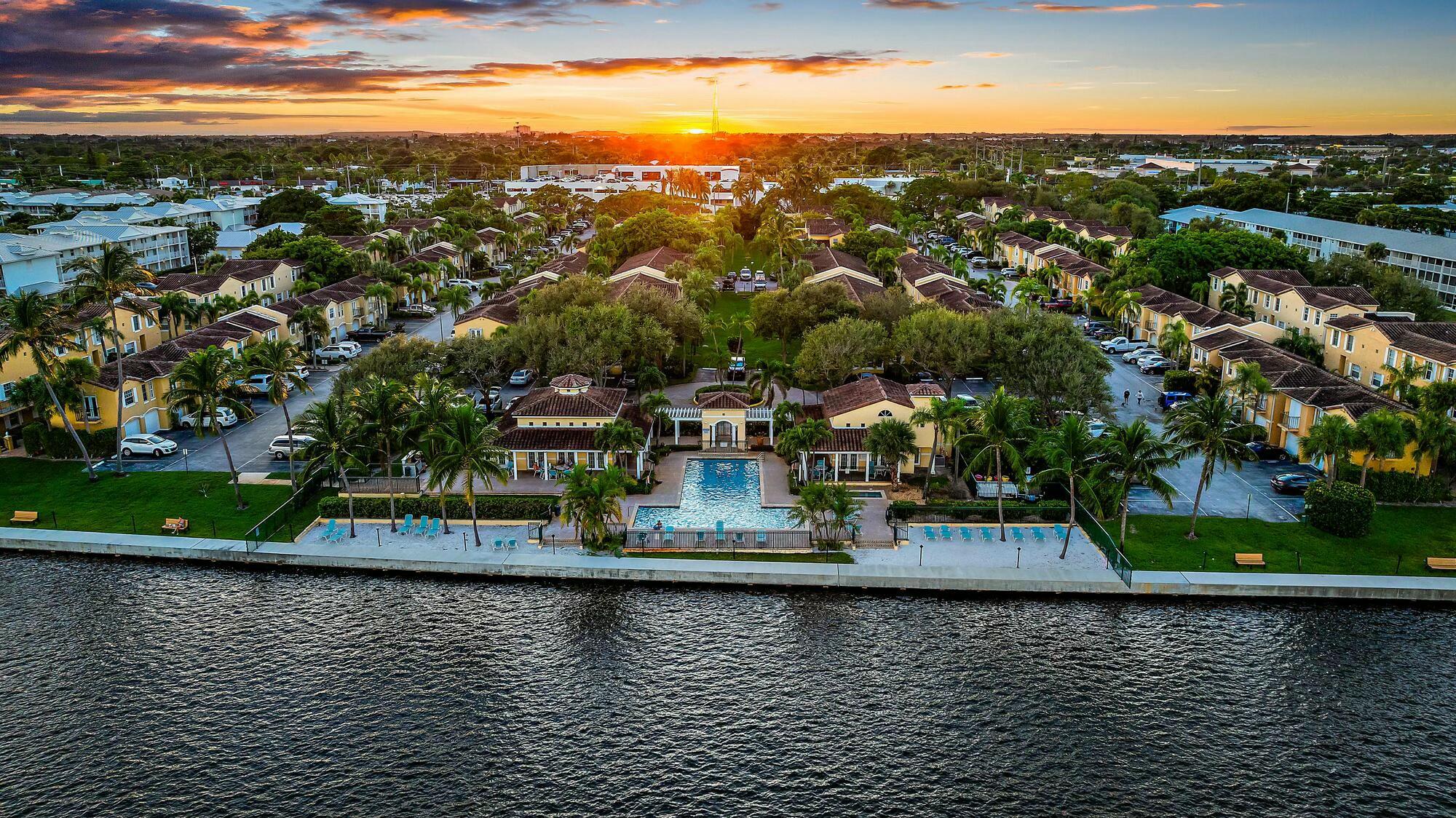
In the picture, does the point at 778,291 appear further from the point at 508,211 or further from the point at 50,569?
the point at 508,211

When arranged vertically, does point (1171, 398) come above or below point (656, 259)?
below

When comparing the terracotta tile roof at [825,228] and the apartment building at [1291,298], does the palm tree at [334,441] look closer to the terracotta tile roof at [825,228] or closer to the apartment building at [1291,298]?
the apartment building at [1291,298]

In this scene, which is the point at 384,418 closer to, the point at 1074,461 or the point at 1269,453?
the point at 1074,461

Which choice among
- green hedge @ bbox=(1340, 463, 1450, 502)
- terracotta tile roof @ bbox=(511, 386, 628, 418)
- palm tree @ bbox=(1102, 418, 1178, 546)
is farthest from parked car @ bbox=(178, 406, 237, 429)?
green hedge @ bbox=(1340, 463, 1450, 502)

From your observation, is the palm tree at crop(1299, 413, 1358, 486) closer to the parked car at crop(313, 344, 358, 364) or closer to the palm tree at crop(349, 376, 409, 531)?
the palm tree at crop(349, 376, 409, 531)

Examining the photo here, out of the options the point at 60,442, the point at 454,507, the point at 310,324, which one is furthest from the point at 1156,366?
the point at 60,442

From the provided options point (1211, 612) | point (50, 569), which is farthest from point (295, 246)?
point (1211, 612)

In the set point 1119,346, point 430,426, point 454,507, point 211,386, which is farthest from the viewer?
point 1119,346
